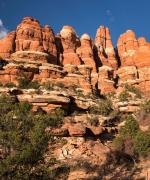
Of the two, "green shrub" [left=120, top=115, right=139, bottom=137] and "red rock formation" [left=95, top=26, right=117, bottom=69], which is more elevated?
"red rock formation" [left=95, top=26, right=117, bottom=69]

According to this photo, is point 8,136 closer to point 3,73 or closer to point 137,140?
point 137,140

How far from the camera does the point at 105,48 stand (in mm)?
108500

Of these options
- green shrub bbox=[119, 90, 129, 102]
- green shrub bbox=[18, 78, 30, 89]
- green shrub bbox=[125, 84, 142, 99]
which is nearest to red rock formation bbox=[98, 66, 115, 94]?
green shrub bbox=[125, 84, 142, 99]

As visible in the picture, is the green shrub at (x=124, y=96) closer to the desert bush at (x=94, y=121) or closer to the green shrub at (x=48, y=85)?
the green shrub at (x=48, y=85)

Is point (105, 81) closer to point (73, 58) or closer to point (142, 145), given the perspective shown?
point (73, 58)

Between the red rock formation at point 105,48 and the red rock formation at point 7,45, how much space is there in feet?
88.9

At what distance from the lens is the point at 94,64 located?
294ft

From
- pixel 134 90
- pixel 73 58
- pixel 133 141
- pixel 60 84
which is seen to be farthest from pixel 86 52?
pixel 133 141

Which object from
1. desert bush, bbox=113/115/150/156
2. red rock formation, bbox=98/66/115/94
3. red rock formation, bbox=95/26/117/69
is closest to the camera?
desert bush, bbox=113/115/150/156

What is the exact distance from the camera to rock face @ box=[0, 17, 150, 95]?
71.8 metres

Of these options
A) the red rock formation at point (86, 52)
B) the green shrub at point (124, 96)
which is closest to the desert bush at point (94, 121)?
the green shrub at point (124, 96)

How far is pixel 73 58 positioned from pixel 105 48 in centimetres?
2455

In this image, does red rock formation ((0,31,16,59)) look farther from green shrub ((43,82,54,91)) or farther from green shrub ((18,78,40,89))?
green shrub ((43,82,54,91))

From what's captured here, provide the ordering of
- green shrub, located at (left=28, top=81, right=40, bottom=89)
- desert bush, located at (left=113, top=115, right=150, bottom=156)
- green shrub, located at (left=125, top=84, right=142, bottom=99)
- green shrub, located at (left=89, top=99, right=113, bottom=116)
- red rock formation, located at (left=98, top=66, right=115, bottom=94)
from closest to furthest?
desert bush, located at (left=113, top=115, right=150, bottom=156)
green shrub, located at (left=89, top=99, right=113, bottom=116)
green shrub, located at (left=28, top=81, right=40, bottom=89)
green shrub, located at (left=125, top=84, right=142, bottom=99)
red rock formation, located at (left=98, top=66, right=115, bottom=94)
